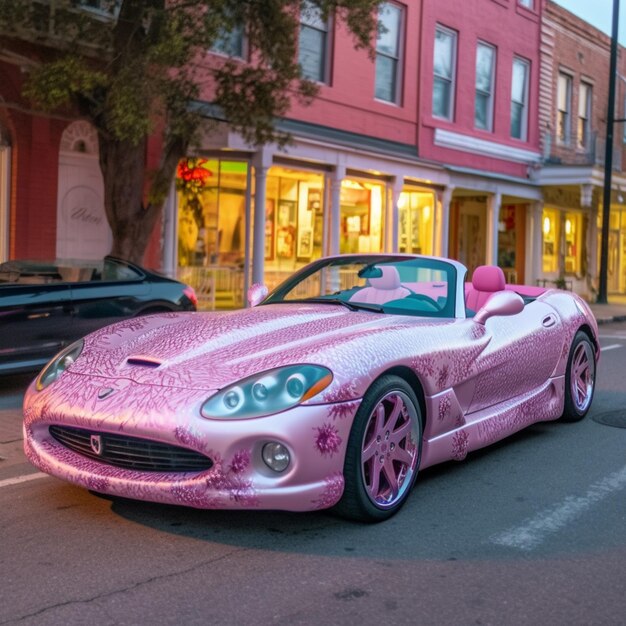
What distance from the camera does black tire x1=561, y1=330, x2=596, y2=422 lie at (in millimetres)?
6871

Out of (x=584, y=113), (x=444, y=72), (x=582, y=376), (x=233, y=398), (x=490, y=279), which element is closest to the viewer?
(x=233, y=398)

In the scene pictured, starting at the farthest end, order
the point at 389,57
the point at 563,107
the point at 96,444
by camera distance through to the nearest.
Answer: the point at 563,107 < the point at 389,57 < the point at 96,444

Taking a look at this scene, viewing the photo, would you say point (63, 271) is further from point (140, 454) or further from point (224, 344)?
point (140, 454)

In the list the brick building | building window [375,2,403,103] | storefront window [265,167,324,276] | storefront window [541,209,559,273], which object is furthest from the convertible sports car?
storefront window [541,209,559,273]

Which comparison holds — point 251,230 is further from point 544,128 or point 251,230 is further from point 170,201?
point 544,128

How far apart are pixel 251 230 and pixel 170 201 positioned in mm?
1726

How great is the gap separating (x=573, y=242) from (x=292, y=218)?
1339 centimetres

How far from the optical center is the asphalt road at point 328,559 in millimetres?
3365

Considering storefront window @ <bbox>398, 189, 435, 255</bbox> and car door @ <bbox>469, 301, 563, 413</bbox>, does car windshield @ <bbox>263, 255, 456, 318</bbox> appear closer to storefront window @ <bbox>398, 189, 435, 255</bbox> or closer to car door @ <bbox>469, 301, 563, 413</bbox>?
car door @ <bbox>469, 301, 563, 413</bbox>

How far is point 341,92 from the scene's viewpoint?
61.2ft

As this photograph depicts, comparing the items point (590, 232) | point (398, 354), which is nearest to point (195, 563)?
point (398, 354)

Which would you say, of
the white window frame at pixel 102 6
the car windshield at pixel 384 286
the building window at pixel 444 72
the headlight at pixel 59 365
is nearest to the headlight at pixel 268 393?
the headlight at pixel 59 365

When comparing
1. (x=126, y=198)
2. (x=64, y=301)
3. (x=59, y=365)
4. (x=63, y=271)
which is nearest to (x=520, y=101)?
(x=126, y=198)

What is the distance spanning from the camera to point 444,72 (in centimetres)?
2205
